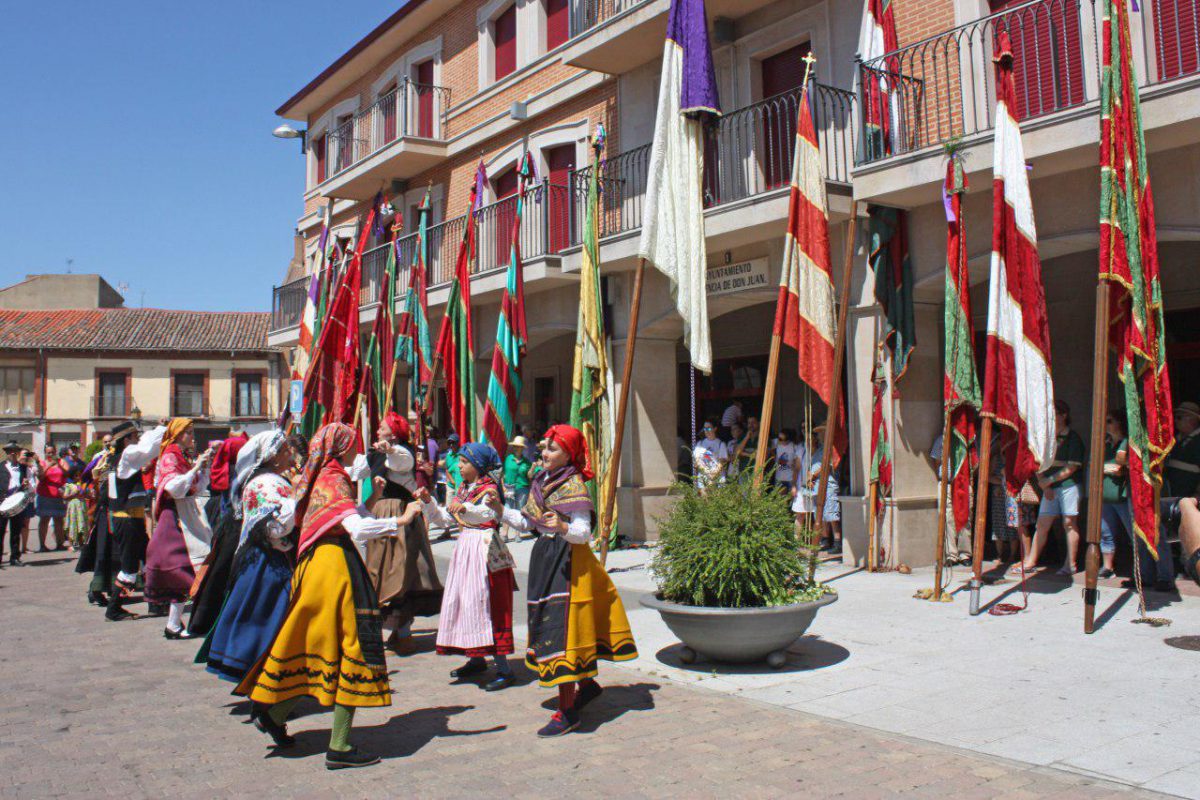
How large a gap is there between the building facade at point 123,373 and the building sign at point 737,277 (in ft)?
106

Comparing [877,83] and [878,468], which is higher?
[877,83]

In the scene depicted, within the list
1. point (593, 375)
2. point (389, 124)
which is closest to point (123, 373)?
point (389, 124)

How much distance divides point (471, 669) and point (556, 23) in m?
13.7

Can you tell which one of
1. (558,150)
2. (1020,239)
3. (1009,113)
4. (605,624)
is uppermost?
(558,150)

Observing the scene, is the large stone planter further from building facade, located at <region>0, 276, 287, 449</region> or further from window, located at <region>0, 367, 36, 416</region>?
window, located at <region>0, 367, 36, 416</region>

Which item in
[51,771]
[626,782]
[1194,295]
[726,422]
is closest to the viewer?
[626,782]

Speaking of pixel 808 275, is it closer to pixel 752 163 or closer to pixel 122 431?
pixel 752 163

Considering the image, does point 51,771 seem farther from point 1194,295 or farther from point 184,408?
point 184,408

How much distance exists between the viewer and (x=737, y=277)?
12578 mm

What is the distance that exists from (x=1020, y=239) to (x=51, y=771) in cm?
770

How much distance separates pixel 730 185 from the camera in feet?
41.9

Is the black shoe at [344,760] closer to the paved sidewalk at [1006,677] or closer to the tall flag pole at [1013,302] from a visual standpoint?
the paved sidewalk at [1006,677]

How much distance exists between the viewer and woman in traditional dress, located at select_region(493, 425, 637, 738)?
522 cm

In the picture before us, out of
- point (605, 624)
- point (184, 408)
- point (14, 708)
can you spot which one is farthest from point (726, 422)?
point (184, 408)
